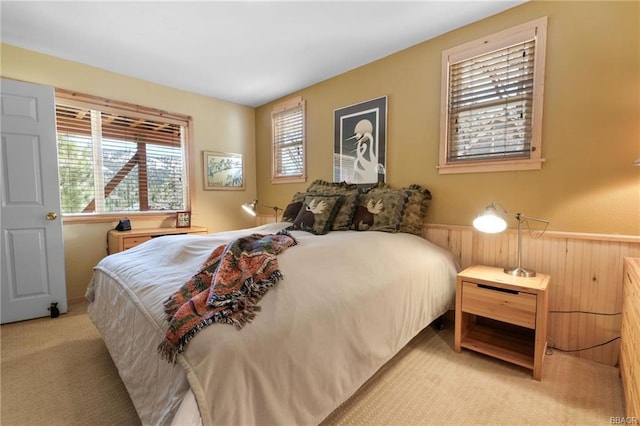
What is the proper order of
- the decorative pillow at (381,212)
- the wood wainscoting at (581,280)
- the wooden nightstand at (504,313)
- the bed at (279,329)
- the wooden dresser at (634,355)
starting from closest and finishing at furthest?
the bed at (279,329)
the wooden dresser at (634,355)
the wooden nightstand at (504,313)
the wood wainscoting at (581,280)
the decorative pillow at (381,212)

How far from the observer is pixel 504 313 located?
179 centimetres

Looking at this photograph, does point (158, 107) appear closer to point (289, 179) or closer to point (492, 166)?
point (289, 179)

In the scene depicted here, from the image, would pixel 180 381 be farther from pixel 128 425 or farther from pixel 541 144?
pixel 541 144

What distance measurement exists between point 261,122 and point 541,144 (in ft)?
11.2

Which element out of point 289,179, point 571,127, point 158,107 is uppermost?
point 158,107

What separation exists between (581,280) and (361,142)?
2.08 meters

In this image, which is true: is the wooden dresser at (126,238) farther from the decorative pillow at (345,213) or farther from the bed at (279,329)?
the decorative pillow at (345,213)

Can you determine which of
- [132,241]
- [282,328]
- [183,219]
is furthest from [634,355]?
[183,219]

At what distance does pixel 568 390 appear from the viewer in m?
1.60

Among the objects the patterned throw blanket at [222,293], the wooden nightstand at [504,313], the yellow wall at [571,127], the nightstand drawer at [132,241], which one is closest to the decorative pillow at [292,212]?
the yellow wall at [571,127]

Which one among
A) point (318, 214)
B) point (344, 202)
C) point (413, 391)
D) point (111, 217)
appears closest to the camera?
point (413, 391)

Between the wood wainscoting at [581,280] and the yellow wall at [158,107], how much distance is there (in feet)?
10.9

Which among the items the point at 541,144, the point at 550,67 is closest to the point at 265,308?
the point at 541,144

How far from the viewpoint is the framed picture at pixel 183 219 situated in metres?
3.48
